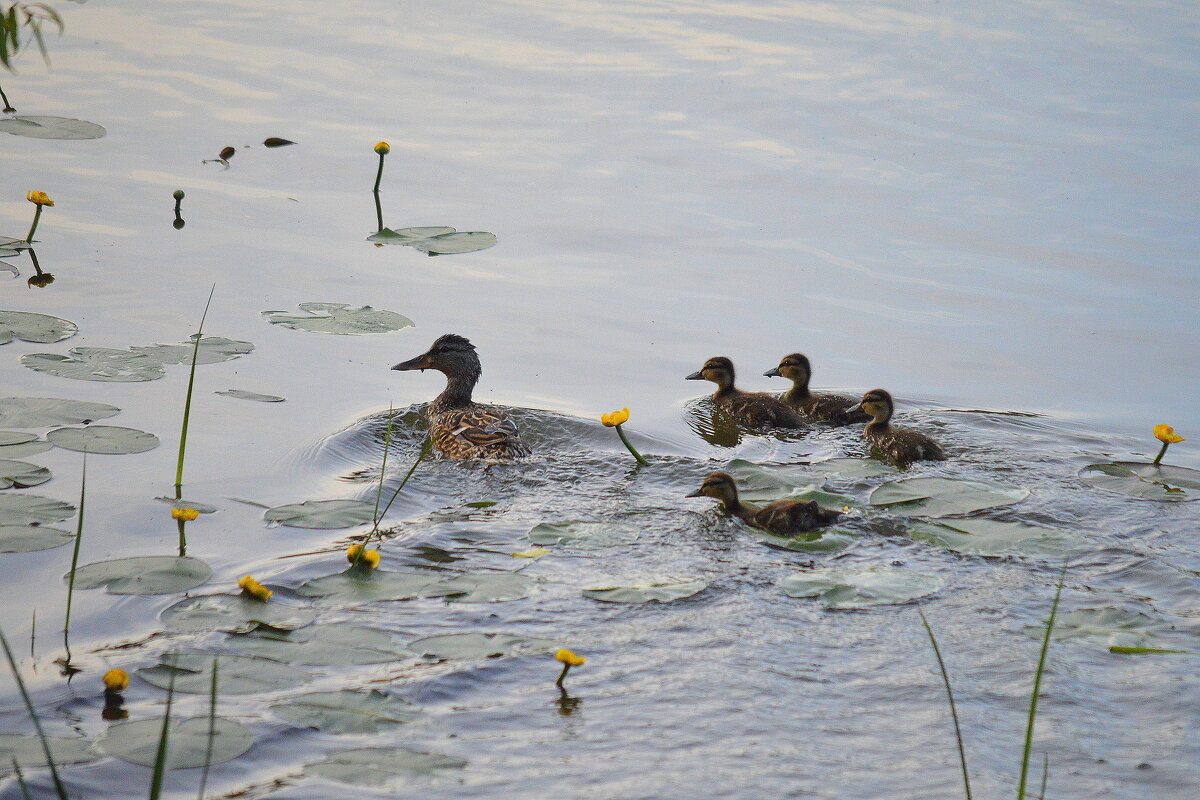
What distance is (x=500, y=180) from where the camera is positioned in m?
10.3

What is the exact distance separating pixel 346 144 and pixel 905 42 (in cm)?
749

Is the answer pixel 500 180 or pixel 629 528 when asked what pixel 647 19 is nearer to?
pixel 500 180

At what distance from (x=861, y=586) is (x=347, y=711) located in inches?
85.3

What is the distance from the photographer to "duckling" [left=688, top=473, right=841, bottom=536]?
554cm

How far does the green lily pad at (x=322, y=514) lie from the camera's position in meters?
5.13

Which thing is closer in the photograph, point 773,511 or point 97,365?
point 773,511

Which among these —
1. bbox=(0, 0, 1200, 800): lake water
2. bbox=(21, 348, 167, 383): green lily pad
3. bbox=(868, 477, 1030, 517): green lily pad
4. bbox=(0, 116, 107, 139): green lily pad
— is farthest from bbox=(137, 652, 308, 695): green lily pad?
bbox=(0, 116, 107, 139): green lily pad

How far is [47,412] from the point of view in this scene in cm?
575

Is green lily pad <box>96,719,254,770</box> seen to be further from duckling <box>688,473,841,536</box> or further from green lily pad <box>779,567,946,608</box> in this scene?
duckling <box>688,473,841,536</box>

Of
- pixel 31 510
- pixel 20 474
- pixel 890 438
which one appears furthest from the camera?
pixel 890 438

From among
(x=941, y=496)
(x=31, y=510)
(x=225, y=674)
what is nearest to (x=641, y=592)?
(x=225, y=674)

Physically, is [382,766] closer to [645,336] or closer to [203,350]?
[203,350]

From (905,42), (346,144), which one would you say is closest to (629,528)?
(346,144)

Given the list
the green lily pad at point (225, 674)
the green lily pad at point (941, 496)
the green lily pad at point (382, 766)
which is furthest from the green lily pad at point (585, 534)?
the green lily pad at point (382, 766)
